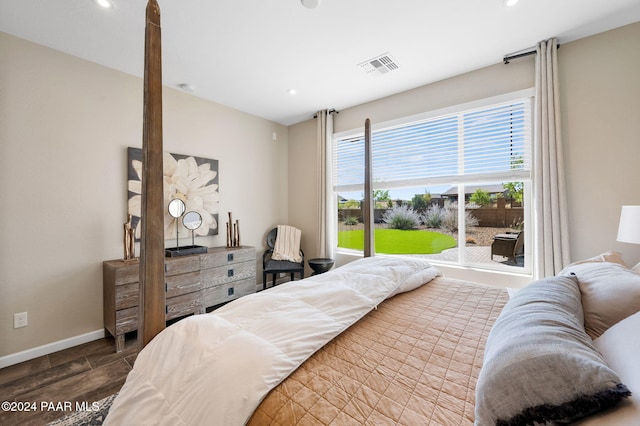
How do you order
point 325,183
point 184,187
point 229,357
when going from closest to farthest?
1. point 229,357
2. point 184,187
3. point 325,183

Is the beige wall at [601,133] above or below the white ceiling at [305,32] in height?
below

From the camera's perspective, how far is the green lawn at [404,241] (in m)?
3.12

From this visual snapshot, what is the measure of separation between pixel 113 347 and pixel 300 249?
242 centimetres

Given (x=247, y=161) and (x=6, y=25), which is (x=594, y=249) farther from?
(x=6, y=25)

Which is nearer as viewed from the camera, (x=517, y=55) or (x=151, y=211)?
(x=151, y=211)

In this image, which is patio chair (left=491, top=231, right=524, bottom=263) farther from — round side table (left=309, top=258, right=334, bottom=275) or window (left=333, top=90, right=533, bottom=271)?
round side table (left=309, top=258, right=334, bottom=275)

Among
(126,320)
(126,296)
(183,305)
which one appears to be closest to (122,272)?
(126,296)

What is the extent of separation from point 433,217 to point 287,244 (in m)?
2.08

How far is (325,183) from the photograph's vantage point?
3801 mm

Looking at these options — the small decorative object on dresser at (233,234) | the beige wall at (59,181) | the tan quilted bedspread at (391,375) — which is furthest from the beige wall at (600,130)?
the beige wall at (59,181)

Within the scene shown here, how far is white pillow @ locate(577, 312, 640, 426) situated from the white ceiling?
2.14 meters

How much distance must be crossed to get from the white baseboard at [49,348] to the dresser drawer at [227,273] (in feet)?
3.42

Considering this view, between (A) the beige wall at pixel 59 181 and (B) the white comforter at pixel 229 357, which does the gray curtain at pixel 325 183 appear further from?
(B) the white comforter at pixel 229 357

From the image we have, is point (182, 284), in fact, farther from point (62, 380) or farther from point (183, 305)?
point (62, 380)
